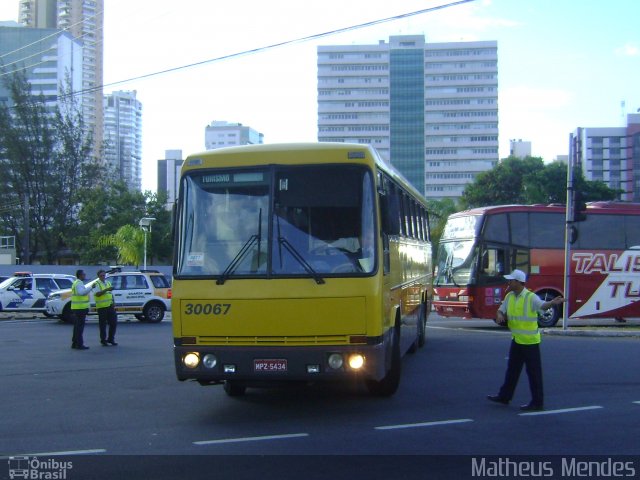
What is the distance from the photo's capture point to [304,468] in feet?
23.1

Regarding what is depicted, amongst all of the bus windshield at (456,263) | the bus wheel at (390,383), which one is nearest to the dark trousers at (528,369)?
the bus wheel at (390,383)

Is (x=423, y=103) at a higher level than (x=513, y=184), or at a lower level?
higher

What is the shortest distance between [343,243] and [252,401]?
116 inches

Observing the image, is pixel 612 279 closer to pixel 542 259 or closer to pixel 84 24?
pixel 542 259

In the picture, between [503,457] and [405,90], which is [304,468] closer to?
[503,457]

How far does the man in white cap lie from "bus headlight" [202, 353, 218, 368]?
377cm

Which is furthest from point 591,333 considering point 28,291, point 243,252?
point 28,291

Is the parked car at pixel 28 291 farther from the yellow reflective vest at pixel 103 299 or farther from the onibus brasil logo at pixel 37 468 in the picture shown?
the onibus brasil logo at pixel 37 468

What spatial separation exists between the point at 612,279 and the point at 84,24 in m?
166

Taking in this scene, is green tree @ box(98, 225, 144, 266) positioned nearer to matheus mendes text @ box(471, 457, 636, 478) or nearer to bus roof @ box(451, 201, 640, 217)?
bus roof @ box(451, 201, 640, 217)

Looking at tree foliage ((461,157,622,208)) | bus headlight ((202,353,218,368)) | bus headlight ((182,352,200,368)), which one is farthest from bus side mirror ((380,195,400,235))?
tree foliage ((461,157,622,208))

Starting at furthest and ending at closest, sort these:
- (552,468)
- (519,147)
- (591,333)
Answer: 1. (519,147)
2. (591,333)
3. (552,468)

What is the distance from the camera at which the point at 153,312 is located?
27.4 meters

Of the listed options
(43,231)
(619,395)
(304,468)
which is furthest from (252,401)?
(43,231)
